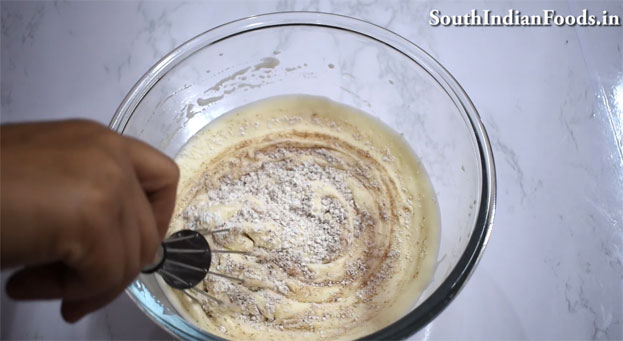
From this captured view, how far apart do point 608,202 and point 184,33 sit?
1043mm

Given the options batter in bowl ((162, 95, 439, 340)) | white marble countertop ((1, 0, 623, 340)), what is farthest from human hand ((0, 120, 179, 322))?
white marble countertop ((1, 0, 623, 340))

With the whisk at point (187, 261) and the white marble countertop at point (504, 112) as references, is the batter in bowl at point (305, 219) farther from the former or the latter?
the white marble countertop at point (504, 112)

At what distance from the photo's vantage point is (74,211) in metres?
0.48

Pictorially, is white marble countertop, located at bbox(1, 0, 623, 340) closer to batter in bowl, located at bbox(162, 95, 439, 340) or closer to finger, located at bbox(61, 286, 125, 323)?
batter in bowl, located at bbox(162, 95, 439, 340)

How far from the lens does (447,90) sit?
0.96 metres

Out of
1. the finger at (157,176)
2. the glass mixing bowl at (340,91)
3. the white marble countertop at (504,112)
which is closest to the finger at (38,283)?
the finger at (157,176)

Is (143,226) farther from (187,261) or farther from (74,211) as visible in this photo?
(187,261)

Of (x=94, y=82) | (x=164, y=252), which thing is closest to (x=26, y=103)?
(x=94, y=82)

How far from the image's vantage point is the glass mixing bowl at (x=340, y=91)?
0.90 m

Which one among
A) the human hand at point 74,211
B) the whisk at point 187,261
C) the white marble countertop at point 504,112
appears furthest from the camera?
the white marble countertop at point 504,112

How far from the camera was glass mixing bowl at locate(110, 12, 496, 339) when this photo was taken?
0.90 meters

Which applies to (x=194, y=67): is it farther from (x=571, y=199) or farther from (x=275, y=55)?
(x=571, y=199)

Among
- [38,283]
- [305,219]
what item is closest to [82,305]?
[38,283]

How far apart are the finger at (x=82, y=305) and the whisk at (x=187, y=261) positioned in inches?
5.9
